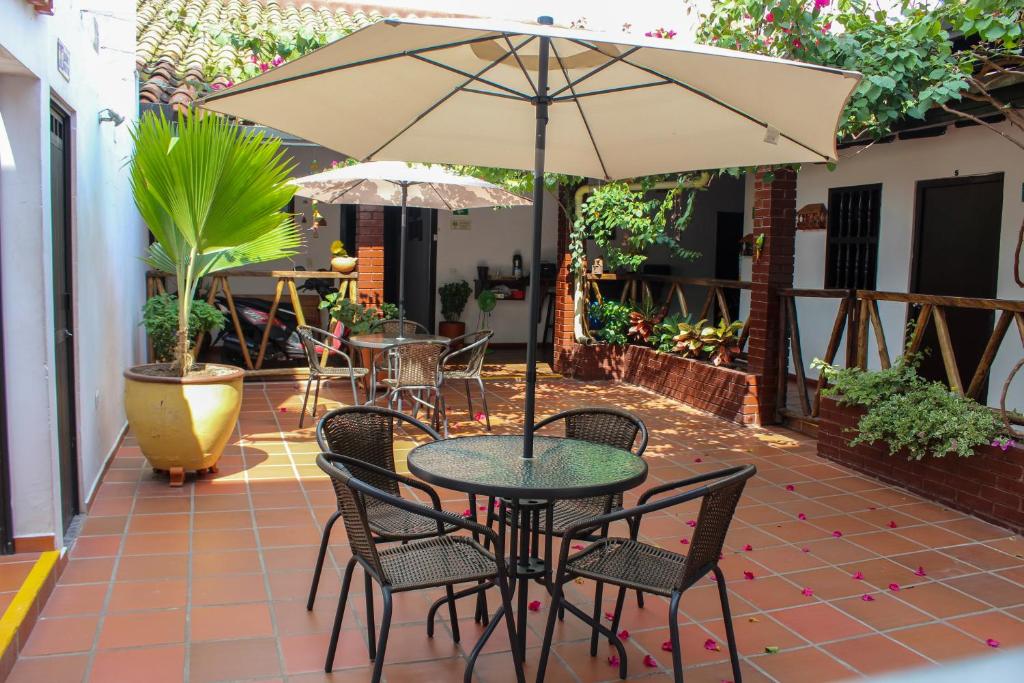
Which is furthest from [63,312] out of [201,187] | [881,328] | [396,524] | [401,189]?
[881,328]

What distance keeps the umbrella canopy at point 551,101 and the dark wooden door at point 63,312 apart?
52.7 inches

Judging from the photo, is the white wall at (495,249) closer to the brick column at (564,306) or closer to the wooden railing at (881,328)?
the brick column at (564,306)

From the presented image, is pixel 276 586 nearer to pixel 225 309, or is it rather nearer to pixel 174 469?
pixel 174 469

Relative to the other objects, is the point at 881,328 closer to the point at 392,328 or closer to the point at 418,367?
the point at 418,367

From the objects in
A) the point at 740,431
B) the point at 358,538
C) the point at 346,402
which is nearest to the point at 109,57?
the point at 346,402

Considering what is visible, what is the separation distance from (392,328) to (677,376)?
2785 millimetres

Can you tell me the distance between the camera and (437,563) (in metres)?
2.92

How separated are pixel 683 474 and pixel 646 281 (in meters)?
4.30

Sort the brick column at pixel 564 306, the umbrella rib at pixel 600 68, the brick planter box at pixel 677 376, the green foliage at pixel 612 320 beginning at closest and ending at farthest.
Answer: the umbrella rib at pixel 600 68
the brick planter box at pixel 677 376
the green foliage at pixel 612 320
the brick column at pixel 564 306

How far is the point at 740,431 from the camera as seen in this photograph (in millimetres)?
7109

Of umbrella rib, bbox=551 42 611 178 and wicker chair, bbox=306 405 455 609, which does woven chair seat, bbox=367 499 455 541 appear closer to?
wicker chair, bbox=306 405 455 609

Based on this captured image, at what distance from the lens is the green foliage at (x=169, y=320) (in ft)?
20.1

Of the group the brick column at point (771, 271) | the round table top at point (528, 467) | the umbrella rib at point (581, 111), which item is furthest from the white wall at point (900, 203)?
the round table top at point (528, 467)

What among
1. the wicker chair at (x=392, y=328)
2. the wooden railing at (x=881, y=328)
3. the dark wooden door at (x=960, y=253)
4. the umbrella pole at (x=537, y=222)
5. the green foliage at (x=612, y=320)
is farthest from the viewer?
the green foliage at (x=612, y=320)
